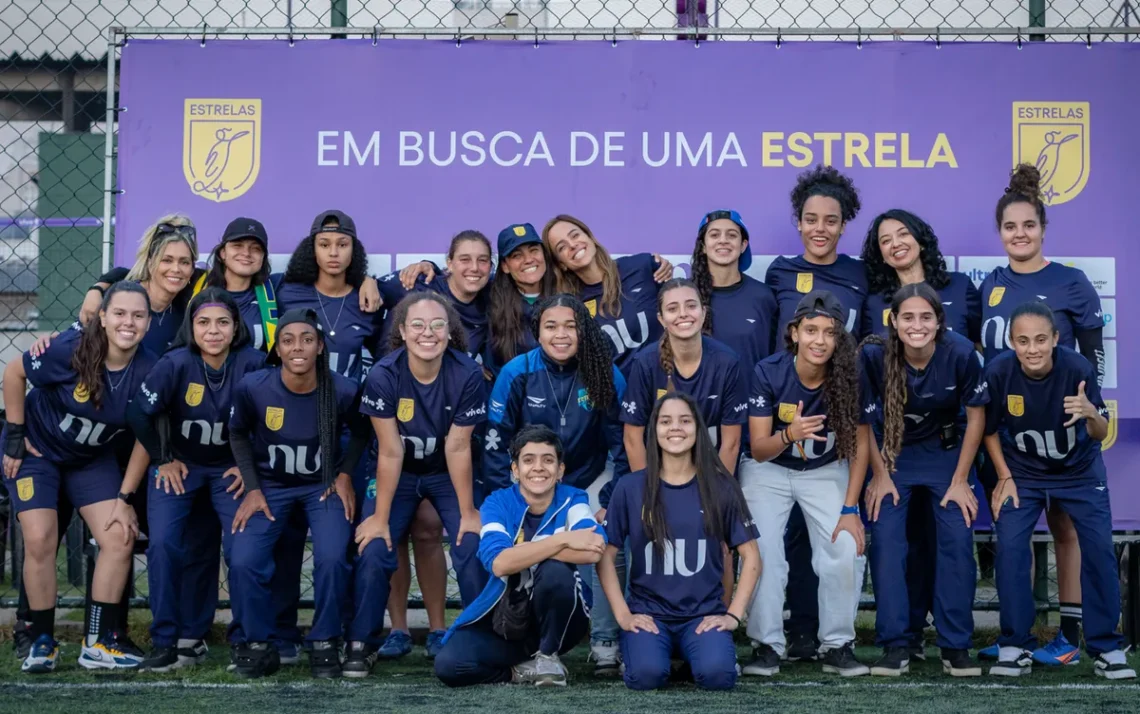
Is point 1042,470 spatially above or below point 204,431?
below

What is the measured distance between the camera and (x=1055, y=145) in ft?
18.4

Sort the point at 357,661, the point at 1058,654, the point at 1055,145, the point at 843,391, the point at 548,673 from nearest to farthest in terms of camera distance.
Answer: the point at 548,673 < the point at 357,661 < the point at 843,391 < the point at 1058,654 < the point at 1055,145

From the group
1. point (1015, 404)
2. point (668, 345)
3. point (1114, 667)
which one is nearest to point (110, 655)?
point (668, 345)

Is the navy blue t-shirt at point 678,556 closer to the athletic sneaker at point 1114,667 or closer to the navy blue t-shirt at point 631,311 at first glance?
the navy blue t-shirt at point 631,311

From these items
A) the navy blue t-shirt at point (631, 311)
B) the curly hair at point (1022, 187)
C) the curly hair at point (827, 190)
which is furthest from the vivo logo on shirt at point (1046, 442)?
the navy blue t-shirt at point (631, 311)

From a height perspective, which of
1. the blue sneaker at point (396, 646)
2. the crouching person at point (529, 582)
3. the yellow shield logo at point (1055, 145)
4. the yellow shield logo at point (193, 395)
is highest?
the yellow shield logo at point (1055, 145)

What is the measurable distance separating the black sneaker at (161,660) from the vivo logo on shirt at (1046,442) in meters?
3.40

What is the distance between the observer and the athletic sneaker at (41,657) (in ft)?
15.2

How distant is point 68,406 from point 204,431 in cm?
54

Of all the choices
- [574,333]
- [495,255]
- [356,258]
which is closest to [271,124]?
[356,258]

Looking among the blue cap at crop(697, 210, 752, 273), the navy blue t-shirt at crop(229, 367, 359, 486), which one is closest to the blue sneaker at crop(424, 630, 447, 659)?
the navy blue t-shirt at crop(229, 367, 359, 486)

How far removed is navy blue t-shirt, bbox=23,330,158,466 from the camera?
482 cm

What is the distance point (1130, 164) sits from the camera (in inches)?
220

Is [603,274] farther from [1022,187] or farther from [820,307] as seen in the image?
[1022,187]
